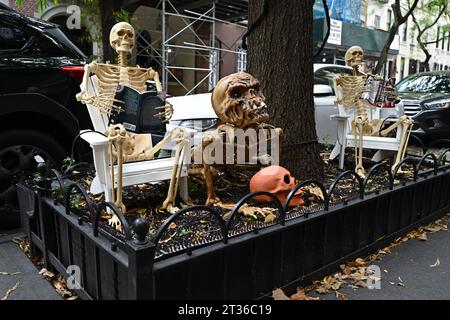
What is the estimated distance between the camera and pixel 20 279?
2.99 m

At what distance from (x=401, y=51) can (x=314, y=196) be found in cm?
3302

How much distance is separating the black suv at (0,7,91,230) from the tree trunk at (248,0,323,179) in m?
1.82

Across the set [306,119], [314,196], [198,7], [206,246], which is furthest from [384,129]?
[198,7]

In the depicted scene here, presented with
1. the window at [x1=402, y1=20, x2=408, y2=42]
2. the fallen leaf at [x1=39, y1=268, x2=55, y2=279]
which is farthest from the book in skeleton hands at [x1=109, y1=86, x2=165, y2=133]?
the window at [x1=402, y1=20, x2=408, y2=42]

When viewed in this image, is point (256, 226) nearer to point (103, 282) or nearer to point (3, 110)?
point (103, 282)

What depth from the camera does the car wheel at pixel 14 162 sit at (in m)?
3.72

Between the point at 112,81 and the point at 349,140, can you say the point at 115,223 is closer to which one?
the point at 112,81

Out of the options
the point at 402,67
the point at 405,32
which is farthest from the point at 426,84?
the point at 402,67

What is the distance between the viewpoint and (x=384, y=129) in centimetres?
524

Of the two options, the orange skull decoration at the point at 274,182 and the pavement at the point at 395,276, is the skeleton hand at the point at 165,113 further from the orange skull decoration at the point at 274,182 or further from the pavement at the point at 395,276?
the pavement at the point at 395,276

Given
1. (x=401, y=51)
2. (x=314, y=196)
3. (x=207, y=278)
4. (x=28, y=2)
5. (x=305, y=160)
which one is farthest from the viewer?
(x=401, y=51)

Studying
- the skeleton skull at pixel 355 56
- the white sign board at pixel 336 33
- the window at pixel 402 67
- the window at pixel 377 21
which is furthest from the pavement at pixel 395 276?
the window at pixel 402 67

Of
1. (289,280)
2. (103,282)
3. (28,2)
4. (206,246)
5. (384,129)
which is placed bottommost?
(289,280)

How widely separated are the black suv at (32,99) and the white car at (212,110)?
1.06 meters
